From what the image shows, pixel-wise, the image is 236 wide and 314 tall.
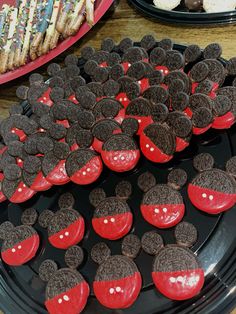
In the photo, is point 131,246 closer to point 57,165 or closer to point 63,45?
point 57,165

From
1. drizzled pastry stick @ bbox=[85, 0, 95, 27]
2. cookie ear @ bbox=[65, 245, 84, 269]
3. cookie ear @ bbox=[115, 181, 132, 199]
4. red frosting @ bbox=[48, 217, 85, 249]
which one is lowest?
cookie ear @ bbox=[65, 245, 84, 269]

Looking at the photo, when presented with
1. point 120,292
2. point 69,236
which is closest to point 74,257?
point 69,236

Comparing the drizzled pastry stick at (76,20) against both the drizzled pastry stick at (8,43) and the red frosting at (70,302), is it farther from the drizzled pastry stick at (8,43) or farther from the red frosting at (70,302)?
the red frosting at (70,302)

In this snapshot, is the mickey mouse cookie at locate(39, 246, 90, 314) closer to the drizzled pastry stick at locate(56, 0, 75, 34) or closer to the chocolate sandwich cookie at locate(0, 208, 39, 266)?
the chocolate sandwich cookie at locate(0, 208, 39, 266)

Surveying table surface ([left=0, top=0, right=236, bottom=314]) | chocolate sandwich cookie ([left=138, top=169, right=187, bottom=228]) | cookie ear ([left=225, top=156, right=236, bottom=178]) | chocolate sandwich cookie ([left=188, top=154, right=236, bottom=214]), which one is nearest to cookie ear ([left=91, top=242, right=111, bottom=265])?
chocolate sandwich cookie ([left=138, top=169, right=187, bottom=228])

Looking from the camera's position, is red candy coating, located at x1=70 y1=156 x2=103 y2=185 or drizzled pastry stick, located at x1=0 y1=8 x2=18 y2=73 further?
drizzled pastry stick, located at x1=0 y1=8 x2=18 y2=73

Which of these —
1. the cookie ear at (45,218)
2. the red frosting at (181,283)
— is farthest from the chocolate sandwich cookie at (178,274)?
the cookie ear at (45,218)

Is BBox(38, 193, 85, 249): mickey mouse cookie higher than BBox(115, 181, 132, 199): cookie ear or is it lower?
lower

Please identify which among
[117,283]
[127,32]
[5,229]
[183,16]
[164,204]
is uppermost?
[183,16]
